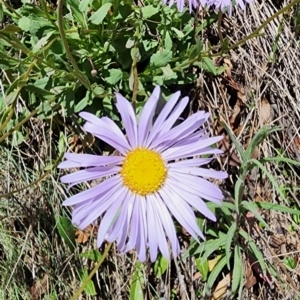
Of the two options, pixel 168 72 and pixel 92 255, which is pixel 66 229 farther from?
pixel 168 72

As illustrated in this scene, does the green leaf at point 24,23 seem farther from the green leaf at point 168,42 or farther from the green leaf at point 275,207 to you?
the green leaf at point 275,207

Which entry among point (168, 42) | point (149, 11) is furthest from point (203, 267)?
point (149, 11)

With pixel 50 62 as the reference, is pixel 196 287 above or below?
below

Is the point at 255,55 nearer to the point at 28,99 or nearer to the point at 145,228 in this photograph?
the point at 28,99

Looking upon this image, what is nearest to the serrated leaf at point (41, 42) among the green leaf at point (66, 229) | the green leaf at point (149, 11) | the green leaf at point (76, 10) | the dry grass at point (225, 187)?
the green leaf at point (76, 10)

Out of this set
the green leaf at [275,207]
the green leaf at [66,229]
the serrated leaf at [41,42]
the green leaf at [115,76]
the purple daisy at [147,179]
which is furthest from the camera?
the green leaf at [66,229]

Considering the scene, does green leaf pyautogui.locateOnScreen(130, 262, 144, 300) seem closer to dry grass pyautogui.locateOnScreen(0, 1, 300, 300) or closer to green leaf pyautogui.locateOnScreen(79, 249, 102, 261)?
dry grass pyautogui.locateOnScreen(0, 1, 300, 300)

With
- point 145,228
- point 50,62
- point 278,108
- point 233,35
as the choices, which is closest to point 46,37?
point 50,62
